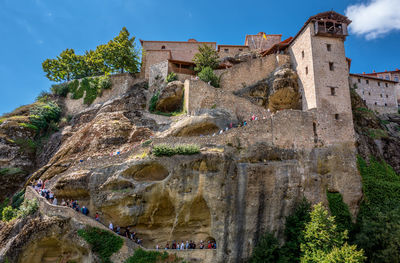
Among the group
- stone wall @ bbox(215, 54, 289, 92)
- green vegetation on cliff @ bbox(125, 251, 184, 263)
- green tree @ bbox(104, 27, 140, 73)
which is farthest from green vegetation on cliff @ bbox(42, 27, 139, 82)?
green vegetation on cliff @ bbox(125, 251, 184, 263)

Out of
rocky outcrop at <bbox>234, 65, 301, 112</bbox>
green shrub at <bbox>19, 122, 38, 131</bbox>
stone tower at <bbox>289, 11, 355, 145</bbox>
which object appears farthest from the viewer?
green shrub at <bbox>19, 122, 38, 131</bbox>

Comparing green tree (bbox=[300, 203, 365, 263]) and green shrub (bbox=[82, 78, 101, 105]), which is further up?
green shrub (bbox=[82, 78, 101, 105])

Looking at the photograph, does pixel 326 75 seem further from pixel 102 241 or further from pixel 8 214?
pixel 8 214

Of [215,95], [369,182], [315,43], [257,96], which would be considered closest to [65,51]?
[215,95]

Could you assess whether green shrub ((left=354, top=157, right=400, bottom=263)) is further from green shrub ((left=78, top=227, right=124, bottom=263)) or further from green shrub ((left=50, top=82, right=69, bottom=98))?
green shrub ((left=50, top=82, right=69, bottom=98))

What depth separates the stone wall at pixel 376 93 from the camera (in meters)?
39.9

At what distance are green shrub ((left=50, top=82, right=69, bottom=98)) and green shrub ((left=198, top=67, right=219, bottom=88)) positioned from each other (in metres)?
16.7

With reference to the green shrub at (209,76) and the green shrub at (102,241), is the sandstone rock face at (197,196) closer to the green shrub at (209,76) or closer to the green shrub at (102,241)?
the green shrub at (102,241)

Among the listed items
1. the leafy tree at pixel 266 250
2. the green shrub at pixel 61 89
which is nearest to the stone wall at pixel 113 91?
the green shrub at pixel 61 89

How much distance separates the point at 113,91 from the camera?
32.4m

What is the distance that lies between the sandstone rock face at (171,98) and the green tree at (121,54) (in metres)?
8.51

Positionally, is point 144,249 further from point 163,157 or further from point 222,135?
point 222,135

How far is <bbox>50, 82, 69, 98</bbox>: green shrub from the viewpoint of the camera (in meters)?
35.1

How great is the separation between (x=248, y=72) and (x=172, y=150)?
49.3 feet
